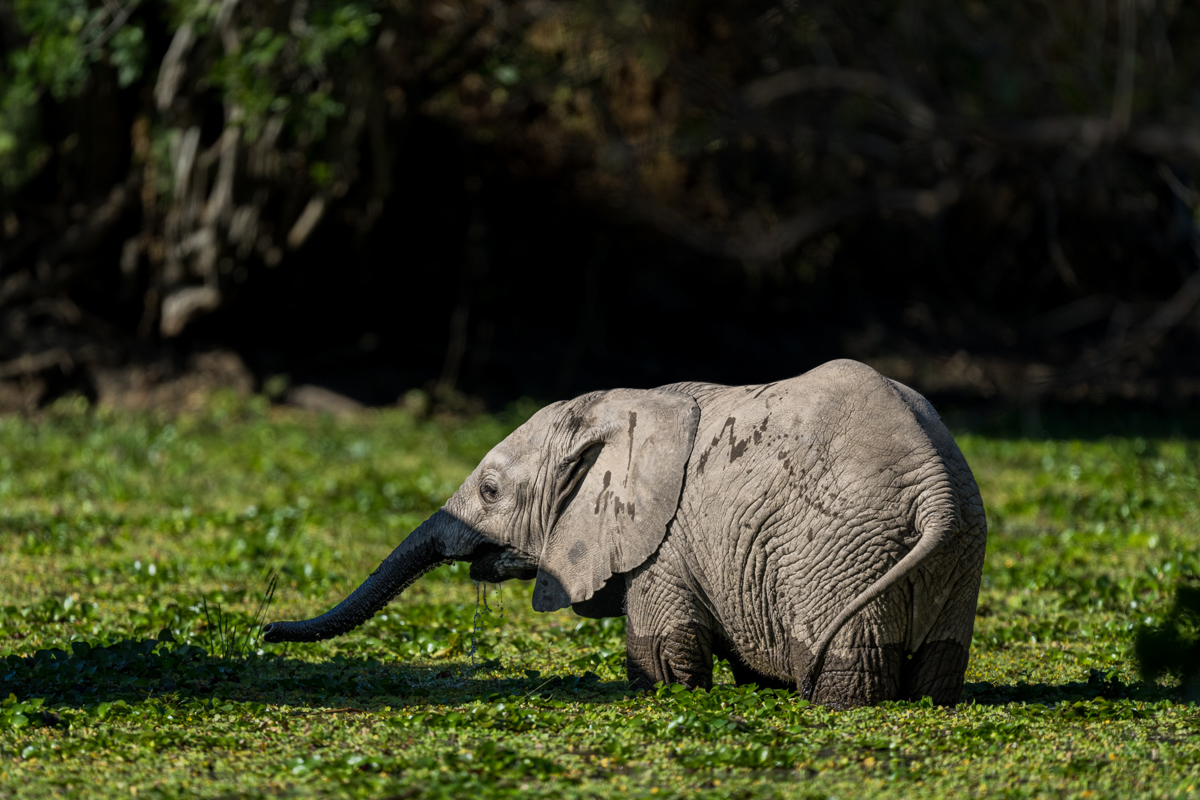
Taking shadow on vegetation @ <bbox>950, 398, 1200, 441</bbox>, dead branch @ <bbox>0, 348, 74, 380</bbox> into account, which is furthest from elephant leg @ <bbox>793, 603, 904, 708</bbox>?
dead branch @ <bbox>0, 348, 74, 380</bbox>

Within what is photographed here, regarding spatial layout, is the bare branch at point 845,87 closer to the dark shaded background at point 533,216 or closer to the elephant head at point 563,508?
the dark shaded background at point 533,216

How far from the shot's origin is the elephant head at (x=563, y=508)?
16.3 ft

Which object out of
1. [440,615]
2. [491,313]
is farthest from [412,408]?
[440,615]

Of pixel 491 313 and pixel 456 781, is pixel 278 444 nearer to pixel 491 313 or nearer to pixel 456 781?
pixel 491 313

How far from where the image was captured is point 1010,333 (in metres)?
21.1

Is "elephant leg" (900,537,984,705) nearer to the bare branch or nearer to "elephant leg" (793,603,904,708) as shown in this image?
"elephant leg" (793,603,904,708)

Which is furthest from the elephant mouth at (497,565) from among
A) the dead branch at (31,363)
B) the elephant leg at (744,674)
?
the dead branch at (31,363)

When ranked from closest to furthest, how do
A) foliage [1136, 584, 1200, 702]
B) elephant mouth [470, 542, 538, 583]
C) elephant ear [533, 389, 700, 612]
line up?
foliage [1136, 584, 1200, 702] → elephant ear [533, 389, 700, 612] → elephant mouth [470, 542, 538, 583]

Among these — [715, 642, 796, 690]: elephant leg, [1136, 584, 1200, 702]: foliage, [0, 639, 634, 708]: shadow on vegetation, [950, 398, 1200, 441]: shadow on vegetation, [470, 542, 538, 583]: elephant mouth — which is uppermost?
[950, 398, 1200, 441]: shadow on vegetation

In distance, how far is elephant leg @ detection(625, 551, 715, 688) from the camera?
Result: 493cm

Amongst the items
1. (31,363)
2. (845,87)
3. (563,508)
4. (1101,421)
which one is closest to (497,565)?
(563,508)

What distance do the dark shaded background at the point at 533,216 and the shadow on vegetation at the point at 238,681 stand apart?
5.76m

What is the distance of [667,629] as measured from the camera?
496cm

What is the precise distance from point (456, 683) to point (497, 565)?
20.2 inches
